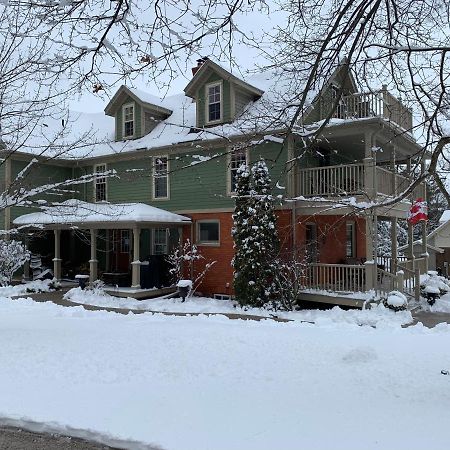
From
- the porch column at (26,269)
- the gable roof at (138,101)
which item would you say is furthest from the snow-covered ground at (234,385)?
the gable roof at (138,101)

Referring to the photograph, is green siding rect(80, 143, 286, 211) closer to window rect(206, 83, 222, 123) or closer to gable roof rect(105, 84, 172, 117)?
window rect(206, 83, 222, 123)

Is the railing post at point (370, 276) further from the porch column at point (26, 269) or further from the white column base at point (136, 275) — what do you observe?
the porch column at point (26, 269)

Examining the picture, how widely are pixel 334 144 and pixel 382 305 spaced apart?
619cm

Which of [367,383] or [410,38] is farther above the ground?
[410,38]

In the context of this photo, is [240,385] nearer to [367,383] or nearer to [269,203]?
[367,383]

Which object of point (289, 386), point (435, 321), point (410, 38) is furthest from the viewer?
point (435, 321)

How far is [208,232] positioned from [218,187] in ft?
5.69

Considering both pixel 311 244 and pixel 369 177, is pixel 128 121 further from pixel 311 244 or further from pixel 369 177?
pixel 369 177

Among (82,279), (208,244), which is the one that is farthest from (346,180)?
(82,279)

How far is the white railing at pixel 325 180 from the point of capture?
14391 millimetres

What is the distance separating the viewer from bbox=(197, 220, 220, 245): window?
56.4ft

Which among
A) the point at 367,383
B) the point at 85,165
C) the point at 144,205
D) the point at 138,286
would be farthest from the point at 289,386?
the point at 85,165

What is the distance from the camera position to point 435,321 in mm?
12062

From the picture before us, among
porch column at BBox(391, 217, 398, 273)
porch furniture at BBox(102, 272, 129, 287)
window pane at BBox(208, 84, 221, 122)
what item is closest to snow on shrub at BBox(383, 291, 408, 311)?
porch column at BBox(391, 217, 398, 273)
